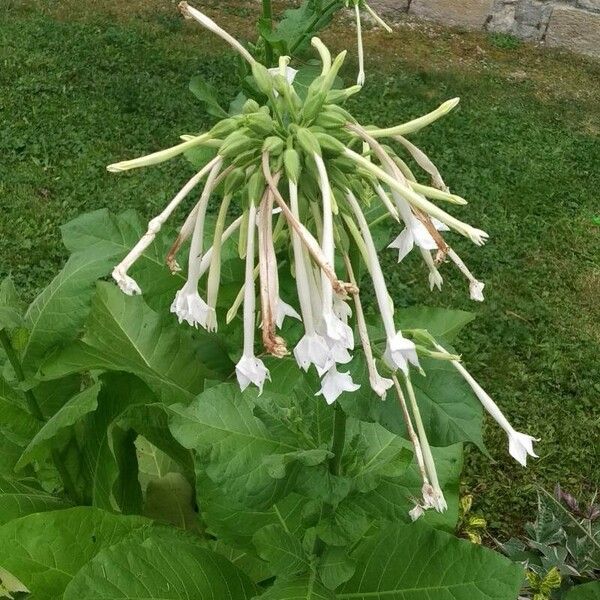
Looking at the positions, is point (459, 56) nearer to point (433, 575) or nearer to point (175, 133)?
point (175, 133)

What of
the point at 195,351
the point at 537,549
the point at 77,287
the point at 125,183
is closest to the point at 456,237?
the point at 125,183

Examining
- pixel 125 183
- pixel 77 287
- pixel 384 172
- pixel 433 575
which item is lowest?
pixel 125 183

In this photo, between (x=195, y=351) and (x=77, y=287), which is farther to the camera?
→ (x=195, y=351)

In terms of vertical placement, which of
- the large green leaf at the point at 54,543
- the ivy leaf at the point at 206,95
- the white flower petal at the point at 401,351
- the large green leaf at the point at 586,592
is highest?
the white flower petal at the point at 401,351

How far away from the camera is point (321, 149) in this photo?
98 cm

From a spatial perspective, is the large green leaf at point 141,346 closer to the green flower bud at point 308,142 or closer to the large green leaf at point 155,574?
the large green leaf at point 155,574

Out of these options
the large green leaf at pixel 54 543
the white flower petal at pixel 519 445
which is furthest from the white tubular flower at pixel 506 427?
the large green leaf at pixel 54 543

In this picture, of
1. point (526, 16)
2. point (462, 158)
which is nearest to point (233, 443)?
point (462, 158)

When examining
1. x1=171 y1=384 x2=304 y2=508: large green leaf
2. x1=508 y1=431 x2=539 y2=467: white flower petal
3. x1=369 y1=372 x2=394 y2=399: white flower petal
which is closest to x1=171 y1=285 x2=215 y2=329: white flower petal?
x1=369 y1=372 x2=394 y2=399: white flower petal

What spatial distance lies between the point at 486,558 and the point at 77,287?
3.05ft

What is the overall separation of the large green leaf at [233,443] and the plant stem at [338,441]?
2.6 inches

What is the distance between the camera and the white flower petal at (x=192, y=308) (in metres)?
1.03

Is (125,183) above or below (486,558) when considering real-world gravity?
below

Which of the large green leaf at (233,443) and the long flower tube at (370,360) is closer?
the long flower tube at (370,360)
